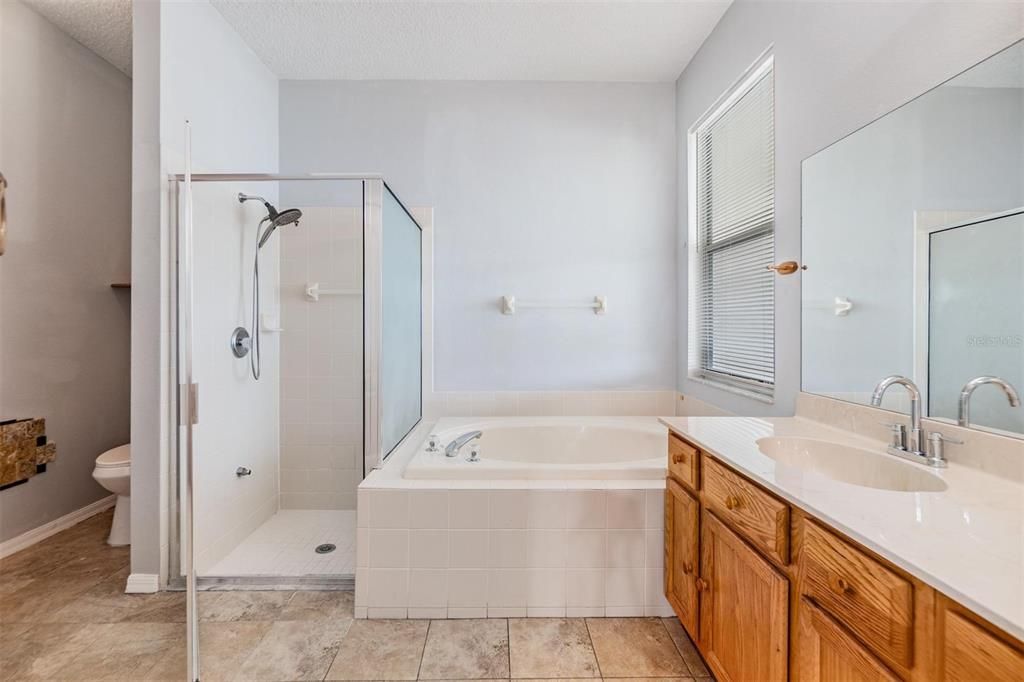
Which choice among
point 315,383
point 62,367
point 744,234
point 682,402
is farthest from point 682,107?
point 62,367

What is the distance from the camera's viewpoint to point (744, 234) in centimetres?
224

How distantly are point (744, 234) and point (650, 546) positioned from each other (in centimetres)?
152

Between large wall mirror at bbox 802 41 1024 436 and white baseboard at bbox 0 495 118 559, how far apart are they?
11.8ft

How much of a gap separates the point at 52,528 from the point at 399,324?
6.83ft

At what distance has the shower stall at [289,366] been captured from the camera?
2.01 meters

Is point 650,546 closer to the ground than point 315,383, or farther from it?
closer to the ground

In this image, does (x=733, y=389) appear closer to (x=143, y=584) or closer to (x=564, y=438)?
(x=564, y=438)

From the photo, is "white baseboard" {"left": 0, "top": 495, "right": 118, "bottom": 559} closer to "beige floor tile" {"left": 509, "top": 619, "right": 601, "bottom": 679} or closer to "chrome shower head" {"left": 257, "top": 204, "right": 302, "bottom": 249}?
"chrome shower head" {"left": 257, "top": 204, "right": 302, "bottom": 249}

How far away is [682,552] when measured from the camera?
1.55m

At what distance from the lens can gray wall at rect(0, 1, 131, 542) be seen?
221cm

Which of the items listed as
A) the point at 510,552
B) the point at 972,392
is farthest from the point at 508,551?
the point at 972,392

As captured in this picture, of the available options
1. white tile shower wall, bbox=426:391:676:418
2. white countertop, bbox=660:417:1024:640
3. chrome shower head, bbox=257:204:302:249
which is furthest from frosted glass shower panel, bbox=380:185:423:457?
white countertop, bbox=660:417:1024:640

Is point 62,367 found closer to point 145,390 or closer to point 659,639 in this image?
point 145,390

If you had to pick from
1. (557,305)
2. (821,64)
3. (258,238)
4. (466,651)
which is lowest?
(466,651)
